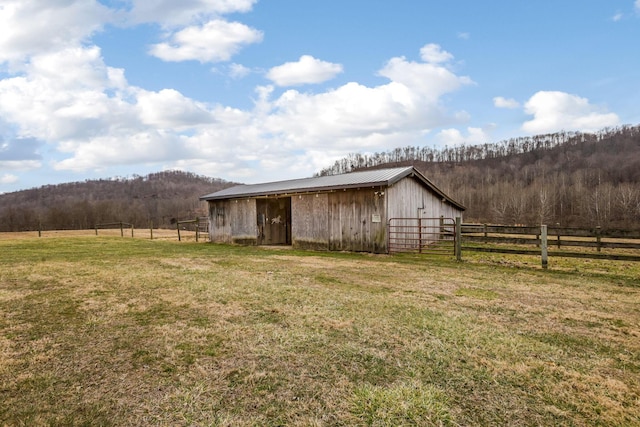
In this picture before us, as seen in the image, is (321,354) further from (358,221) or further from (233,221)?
(233,221)

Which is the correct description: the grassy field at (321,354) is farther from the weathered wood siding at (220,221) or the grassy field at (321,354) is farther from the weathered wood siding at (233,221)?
the weathered wood siding at (220,221)

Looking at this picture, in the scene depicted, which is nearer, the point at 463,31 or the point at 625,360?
→ the point at 625,360

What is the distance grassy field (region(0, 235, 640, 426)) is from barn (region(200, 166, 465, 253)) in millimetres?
6887

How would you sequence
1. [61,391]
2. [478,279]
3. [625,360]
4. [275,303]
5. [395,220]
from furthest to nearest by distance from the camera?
1. [395,220]
2. [478,279]
3. [275,303]
4. [625,360]
5. [61,391]

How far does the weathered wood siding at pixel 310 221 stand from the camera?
15.7 meters

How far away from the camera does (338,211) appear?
50.0 ft

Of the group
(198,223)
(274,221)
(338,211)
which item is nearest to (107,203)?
(198,223)

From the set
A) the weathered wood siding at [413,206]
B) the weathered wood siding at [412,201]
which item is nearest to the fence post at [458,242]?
the weathered wood siding at [413,206]

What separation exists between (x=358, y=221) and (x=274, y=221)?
6463 mm

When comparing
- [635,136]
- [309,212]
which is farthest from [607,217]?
[309,212]

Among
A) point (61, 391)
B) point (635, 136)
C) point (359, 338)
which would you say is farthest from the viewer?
point (635, 136)

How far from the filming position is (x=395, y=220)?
14.6 meters

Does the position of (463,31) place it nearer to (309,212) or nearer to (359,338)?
(309,212)

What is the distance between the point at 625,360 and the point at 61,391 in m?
5.53
